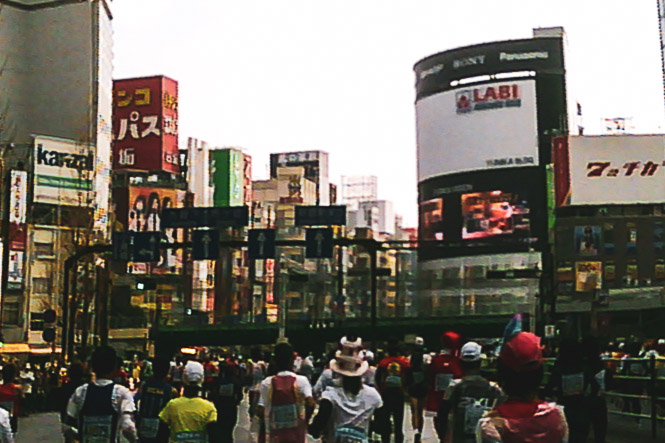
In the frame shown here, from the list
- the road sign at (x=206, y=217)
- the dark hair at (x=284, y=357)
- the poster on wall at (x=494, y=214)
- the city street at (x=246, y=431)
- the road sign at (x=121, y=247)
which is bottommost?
the city street at (x=246, y=431)

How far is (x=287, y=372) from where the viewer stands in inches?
409

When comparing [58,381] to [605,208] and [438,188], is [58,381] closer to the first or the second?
[605,208]

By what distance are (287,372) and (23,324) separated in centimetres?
7471

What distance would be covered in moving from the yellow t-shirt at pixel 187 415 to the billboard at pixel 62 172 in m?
75.3

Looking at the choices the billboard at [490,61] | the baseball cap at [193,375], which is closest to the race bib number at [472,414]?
the baseball cap at [193,375]

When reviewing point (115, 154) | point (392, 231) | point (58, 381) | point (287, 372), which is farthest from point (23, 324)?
point (392, 231)

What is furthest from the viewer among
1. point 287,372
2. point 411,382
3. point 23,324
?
point 23,324

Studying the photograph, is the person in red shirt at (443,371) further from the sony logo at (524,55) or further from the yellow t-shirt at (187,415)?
the sony logo at (524,55)

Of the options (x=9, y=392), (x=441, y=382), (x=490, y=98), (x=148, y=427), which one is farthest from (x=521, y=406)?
(x=490, y=98)

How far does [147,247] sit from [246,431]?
2039 centimetres

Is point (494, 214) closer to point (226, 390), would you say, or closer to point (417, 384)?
point (417, 384)

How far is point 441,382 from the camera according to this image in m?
13.8

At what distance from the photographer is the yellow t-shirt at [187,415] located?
9.53m

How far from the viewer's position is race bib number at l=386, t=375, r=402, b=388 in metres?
16.6
